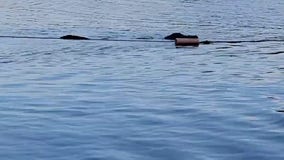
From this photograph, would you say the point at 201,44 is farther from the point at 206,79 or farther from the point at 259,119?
the point at 259,119

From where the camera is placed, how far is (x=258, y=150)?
44.4 feet

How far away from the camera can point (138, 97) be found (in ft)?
65.3

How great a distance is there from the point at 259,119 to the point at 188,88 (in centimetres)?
513

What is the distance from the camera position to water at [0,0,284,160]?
13781mm

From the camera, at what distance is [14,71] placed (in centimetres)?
2527

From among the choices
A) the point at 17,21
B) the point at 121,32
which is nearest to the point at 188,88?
the point at 121,32

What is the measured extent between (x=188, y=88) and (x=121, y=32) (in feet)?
66.7

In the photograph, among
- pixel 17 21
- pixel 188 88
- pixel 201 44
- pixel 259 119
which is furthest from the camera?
pixel 17 21

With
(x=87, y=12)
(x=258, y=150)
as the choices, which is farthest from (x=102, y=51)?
(x=87, y=12)

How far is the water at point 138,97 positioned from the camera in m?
13.8

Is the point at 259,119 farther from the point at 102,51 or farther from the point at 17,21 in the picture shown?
the point at 17,21

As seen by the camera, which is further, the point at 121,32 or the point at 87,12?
the point at 87,12

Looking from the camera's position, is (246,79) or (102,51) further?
(102,51)

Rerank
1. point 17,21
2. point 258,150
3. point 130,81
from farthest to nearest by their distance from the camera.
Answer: point 17,21, point 130,81, point 258,150
